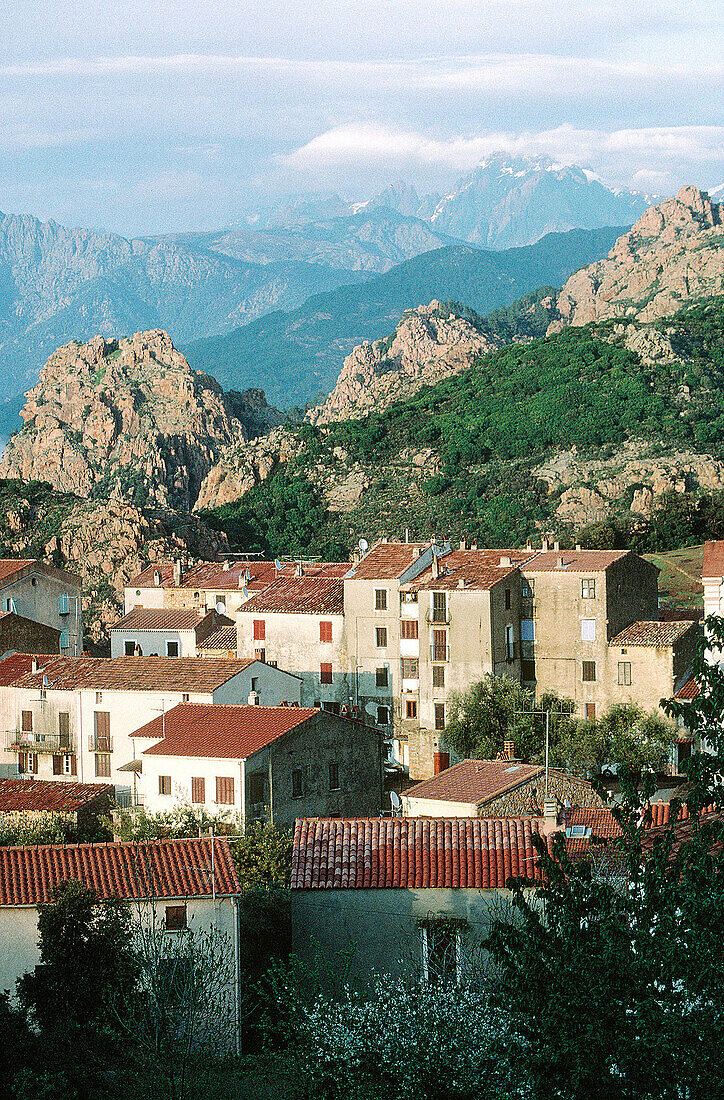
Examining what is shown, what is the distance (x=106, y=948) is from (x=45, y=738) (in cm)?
2211

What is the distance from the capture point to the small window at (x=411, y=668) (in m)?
50.1

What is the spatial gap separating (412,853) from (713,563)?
83.3 ft

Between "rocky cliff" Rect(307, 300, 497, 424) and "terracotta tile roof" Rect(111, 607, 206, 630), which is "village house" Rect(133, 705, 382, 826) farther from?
"rocky cliff" Rect(307, 300, 497, 424)

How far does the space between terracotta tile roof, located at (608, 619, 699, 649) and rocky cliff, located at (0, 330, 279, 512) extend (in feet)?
305

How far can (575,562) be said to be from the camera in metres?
51.9

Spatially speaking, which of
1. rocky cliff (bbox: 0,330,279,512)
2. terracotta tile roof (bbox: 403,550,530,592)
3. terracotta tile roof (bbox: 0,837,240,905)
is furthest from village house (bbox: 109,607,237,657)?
rocky cliff (bbox: 0,330,279,512)

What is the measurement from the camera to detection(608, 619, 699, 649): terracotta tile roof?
48031 mm

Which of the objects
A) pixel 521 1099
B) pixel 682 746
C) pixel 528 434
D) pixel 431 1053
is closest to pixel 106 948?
pixel 431 1053

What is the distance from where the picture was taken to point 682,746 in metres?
43.2

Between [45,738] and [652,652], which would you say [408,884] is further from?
[652,652]

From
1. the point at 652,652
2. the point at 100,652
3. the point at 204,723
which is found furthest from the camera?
the point at 100,652

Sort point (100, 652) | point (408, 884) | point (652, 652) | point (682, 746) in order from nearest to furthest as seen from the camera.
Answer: point (408, 884) → point (682, 746) → point (652, 652) → point (100, 652)

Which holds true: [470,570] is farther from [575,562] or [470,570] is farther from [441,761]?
[441,761]

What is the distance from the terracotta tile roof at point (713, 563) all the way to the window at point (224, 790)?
1968 cm
